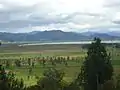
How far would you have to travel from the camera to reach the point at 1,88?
45188 mm

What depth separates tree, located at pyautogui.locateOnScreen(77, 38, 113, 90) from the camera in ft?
162

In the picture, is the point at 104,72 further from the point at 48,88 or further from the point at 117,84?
the point at 48,88

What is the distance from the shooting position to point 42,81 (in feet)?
168

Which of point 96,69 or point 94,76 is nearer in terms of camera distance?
point 94,76

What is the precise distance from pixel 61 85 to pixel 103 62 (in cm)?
799

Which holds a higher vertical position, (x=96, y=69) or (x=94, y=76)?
(x=96, y=69)

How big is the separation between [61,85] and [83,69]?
173 inches

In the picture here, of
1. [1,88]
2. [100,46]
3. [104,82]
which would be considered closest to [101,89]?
[104,82]

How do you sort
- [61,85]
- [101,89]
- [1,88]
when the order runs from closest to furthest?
[1,88], [101,89], [61,85]

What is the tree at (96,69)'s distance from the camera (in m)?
49.5

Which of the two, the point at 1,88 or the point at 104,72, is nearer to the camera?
the point at 1,88

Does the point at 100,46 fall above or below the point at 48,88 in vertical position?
above

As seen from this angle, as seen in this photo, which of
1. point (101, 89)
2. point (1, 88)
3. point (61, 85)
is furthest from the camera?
point (61, 85)

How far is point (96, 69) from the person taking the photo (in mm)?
49500
